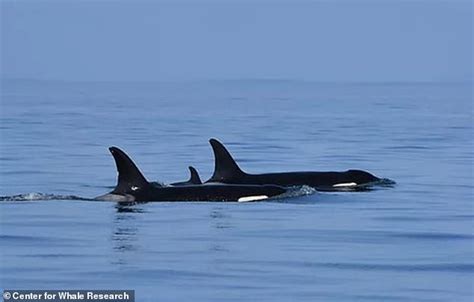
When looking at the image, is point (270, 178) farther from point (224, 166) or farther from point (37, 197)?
point (37, 197)

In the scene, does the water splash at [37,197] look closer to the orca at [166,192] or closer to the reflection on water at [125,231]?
the orca at [166,192]

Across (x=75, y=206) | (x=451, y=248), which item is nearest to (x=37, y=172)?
(x=75, y=206)

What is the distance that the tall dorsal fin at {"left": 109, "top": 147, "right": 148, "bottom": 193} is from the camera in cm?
1750

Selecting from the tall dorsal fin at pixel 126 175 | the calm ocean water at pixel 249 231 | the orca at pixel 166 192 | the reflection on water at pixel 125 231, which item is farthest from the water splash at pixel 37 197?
the reflection on water at pixel 125 231

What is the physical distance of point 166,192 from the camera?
18.3 meters

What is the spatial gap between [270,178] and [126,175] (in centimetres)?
345

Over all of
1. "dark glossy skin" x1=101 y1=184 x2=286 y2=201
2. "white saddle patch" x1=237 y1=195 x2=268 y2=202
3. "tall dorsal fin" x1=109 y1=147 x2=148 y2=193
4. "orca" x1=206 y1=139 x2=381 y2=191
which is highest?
"orca" x1=206 y1=139 x2=381 y2=191

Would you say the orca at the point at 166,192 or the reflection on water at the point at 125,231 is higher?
the orca at the point at 166,192

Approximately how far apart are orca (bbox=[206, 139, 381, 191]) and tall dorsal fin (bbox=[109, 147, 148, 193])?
105 inches

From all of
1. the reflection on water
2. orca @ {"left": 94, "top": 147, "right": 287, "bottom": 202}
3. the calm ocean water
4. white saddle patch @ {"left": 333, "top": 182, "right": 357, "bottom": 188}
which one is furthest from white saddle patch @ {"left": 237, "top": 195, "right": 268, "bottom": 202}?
white saddle patch @ {"left": 333, "top": 182, "right": 357, "bottom": 188}

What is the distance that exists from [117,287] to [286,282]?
1.31 metres

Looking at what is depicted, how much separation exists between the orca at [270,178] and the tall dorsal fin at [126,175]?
2678 mm

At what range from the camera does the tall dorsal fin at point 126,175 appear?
17.5 m

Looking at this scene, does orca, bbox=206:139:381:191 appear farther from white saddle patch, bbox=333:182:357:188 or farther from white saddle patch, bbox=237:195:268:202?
white saddle patch, bbox=237:195:268:202
